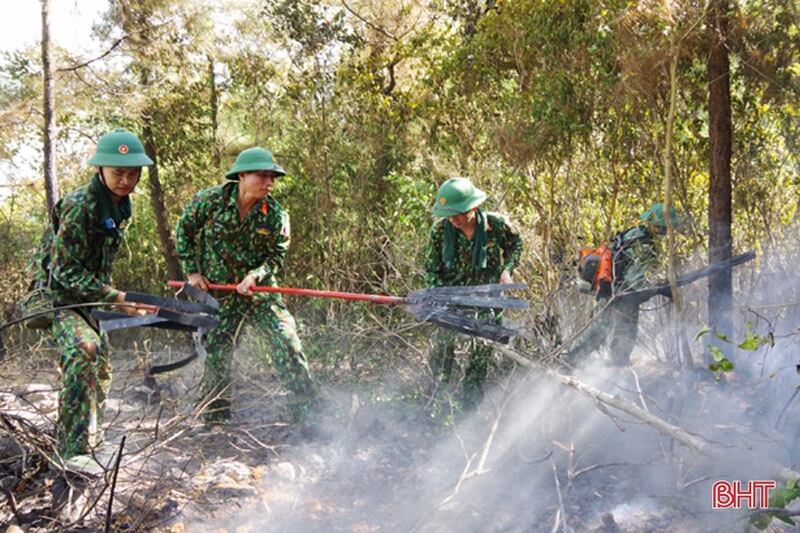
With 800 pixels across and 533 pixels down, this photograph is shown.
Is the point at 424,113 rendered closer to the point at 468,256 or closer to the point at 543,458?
the point at 468,256

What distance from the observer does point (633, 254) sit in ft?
17.8

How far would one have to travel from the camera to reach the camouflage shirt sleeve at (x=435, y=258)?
4.59 m

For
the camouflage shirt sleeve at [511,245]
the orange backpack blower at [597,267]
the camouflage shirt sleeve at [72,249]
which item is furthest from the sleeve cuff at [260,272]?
the orange backpack blower at [597,267]

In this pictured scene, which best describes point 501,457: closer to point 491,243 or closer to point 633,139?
point 491,243

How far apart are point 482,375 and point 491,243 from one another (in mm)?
1007

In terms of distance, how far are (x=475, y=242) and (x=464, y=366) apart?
1023 millimetres

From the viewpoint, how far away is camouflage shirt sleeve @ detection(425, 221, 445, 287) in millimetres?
4594

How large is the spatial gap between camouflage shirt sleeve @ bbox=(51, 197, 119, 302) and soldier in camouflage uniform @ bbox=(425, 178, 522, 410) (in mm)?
2153

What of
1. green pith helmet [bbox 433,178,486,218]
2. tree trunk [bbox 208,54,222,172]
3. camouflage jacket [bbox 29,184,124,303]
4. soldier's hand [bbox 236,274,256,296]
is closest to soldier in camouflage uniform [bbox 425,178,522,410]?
green pith helmet [bbox 433,178,486,218]

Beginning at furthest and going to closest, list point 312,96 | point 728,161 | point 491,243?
point 312,96 < point 728,161 < point 491,243

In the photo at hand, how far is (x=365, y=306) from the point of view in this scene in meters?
6.16

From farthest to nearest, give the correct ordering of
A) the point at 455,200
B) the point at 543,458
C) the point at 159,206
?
the point at 159,206 → the point at 455,200 → the point at 543,458

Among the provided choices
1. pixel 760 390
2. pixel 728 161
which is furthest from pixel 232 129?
pixel 760 390

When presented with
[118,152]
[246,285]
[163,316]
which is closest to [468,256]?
[246,285]
